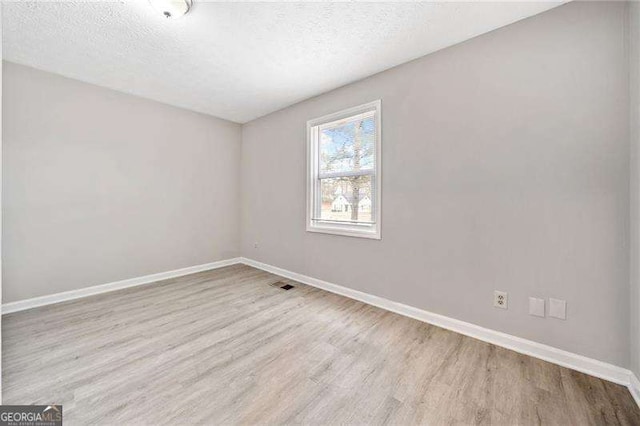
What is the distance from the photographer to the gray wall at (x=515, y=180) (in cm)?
179

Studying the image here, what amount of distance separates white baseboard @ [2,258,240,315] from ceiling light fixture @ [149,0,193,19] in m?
3.09

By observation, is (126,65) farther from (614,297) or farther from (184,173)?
(614,297)

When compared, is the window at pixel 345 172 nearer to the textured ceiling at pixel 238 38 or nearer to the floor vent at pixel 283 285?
the textured ceiling at pixel 238 38

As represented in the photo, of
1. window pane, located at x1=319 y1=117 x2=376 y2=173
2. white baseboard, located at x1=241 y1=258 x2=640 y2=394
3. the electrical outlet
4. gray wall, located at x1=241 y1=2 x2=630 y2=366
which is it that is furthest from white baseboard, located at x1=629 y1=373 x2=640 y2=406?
window pane, located at x1=319 y1=117 x2=376 y2=173

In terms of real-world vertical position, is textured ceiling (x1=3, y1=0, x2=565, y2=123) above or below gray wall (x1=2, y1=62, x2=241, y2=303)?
above

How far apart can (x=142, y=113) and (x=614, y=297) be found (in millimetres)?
5086

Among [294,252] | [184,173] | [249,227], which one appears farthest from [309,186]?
[184,173]

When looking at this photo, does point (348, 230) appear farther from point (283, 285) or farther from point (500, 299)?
point (500, 299)

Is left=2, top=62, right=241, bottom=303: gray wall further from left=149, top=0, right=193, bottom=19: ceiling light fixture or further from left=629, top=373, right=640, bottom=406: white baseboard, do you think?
left=629, top=373, right=640, bottom=406: white baseboard

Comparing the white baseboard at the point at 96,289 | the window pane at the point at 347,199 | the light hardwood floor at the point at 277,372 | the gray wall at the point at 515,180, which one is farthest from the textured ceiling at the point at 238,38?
the light hardwood floor at the point at 277,372

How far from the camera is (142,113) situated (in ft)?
11.6

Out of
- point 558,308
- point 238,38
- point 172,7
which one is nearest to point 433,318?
point 558,308

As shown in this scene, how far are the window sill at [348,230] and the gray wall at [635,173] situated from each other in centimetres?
181

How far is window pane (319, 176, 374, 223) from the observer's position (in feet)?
10.1
